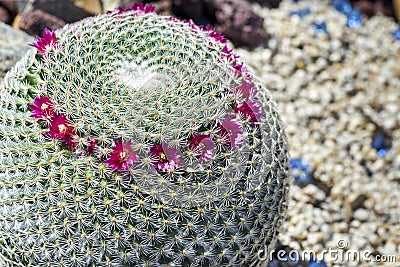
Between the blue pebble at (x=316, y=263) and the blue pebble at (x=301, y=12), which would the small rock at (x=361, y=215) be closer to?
the blue pebble at (x=316, y=263)

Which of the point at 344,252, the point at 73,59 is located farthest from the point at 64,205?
the point at 344,252

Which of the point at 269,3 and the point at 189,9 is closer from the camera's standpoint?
the point at 189,9

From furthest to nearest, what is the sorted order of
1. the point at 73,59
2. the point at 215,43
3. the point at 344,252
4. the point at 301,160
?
1. the point at 301,160
2. the point at 344,252
3. the point at 215,43
4. the point at 73,59

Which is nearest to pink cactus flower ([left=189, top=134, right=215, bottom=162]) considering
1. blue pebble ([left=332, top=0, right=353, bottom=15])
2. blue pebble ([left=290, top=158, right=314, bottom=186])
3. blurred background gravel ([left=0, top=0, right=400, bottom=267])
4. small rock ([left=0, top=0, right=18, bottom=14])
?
blurred background gravel ([left=0, top=0, right=400, bottom=267])

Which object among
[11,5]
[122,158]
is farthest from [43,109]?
[11,5]

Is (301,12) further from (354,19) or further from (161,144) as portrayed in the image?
(161,144)

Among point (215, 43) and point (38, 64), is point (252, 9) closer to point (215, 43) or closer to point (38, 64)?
point (215, 43)

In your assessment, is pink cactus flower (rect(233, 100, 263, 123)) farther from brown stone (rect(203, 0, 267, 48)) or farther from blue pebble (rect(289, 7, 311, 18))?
blue pebble (rect(289, 7, 311, 18))

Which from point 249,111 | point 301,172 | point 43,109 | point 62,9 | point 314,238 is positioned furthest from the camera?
point 62,9
